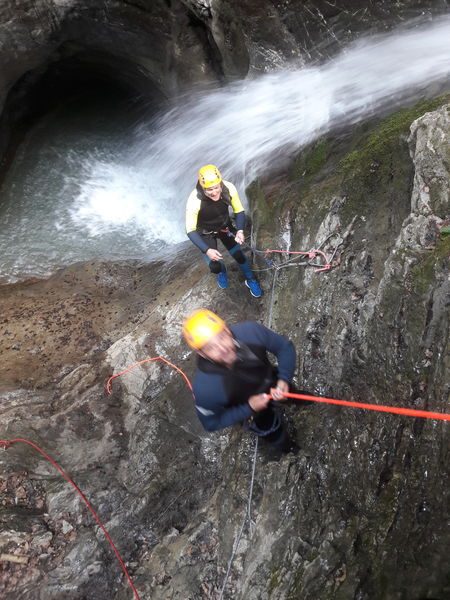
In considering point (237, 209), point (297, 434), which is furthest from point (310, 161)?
point (297, 434)

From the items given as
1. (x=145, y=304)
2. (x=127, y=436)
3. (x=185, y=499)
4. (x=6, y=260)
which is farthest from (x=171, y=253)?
(x=185, y=499)

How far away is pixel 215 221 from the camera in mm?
5836

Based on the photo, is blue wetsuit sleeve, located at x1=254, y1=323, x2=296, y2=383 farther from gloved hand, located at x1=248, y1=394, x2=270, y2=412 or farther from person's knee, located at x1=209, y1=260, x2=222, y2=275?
person's knee, located at x1=209, y1=260, x2=222, y2=275

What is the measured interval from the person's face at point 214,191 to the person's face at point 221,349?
2677 mm

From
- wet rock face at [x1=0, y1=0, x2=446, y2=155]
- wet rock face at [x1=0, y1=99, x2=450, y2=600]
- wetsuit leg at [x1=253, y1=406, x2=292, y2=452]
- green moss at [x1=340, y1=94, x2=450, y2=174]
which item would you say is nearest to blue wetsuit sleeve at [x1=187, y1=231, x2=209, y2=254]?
wet rock face at [x1=0, y1=99, x2=450, y2=600]

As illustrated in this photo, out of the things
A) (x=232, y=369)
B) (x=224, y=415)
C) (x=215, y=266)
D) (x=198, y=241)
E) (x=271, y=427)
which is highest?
(x=198, y=241)

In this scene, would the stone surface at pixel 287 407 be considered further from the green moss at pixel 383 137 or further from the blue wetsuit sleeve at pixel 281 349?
the blue wetsuit sleeve at pixel 281 349

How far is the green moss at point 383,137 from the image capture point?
15.2 feet

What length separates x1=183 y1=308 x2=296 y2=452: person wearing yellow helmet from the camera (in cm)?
317

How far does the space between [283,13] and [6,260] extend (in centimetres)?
647

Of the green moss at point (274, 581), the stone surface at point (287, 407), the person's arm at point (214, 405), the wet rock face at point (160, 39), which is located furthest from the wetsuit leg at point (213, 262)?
the wet rock face at point (160, 39)

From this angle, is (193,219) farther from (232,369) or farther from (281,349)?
(232,369)

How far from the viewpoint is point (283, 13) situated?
6.73m

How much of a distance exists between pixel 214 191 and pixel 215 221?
53 centimetres
